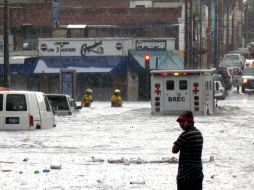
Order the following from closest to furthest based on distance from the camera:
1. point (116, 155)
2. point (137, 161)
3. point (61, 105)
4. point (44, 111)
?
point (137, 161)
point (116, 155)
point (44, 111)
point (61, 105)

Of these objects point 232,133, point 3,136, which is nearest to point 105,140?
point 3,136

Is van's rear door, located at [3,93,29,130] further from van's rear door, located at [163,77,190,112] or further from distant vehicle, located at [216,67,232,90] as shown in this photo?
distant vehicle, located at [216,67,232,90]

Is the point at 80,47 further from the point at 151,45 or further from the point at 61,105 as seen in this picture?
the point at 61,105

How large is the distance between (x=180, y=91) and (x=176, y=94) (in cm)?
22

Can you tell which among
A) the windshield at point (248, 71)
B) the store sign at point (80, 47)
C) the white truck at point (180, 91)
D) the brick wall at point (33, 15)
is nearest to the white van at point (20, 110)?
the white truck at point (180, 91)

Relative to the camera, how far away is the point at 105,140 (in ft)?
87.0

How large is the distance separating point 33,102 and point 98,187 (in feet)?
44.8

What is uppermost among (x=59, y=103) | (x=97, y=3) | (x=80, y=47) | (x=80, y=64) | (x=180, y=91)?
(x=97, y=3)

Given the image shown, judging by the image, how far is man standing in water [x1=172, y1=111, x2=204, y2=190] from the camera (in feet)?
39.3

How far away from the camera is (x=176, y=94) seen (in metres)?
40.0

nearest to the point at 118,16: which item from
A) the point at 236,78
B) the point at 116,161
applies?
the point at 236,78

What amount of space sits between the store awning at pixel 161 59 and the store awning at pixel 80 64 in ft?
3.07

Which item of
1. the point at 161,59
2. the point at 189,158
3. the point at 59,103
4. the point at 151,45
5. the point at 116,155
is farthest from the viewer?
the point at 151,45

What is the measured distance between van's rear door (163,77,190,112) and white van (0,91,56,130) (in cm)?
1169
